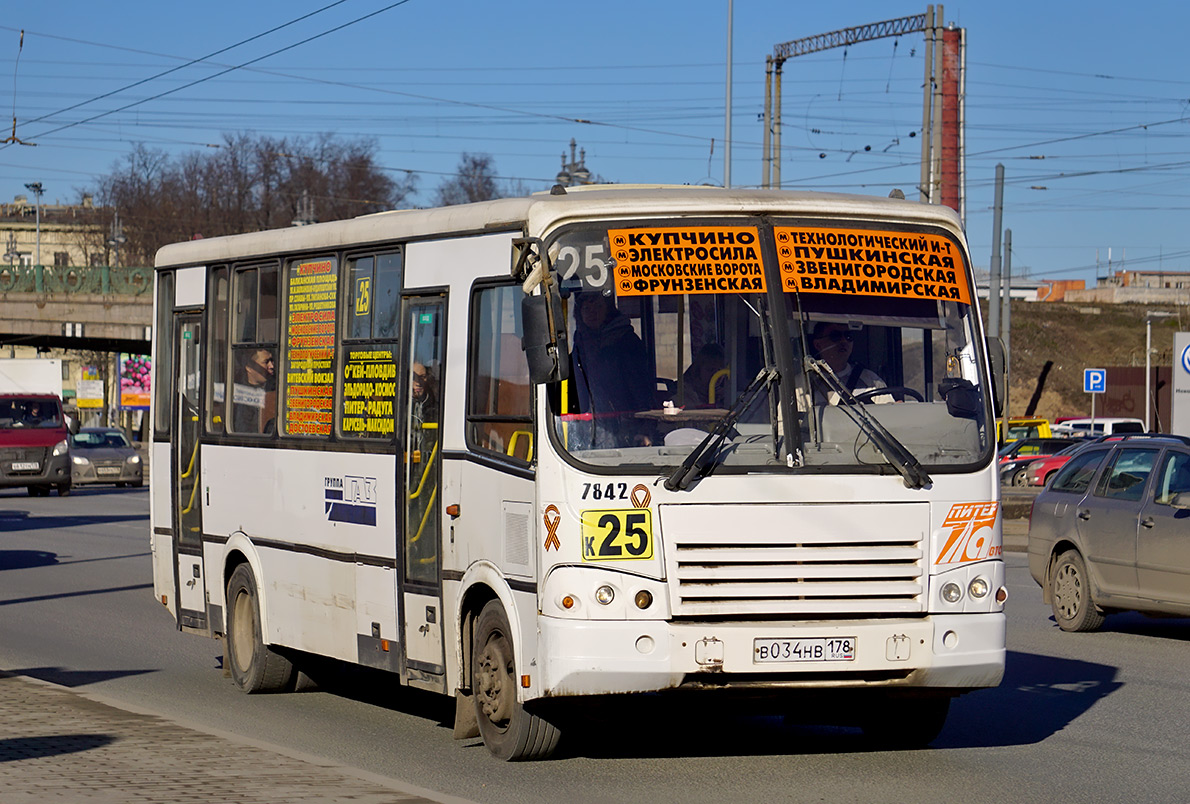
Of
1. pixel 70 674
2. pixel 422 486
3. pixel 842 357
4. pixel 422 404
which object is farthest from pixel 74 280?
pixel 842 357

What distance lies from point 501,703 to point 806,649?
159 centimetres

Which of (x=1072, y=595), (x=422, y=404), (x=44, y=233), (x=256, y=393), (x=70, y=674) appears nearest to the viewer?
(x=422, y=404)

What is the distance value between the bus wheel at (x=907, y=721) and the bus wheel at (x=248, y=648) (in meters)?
4.15

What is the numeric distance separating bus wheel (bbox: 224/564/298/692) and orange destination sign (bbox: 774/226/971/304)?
4746mm

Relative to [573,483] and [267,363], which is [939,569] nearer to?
[573,483]

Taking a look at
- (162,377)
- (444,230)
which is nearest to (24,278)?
(162,377)

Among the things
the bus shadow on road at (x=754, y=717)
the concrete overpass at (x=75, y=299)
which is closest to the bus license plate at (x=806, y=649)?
the bus shadow on road at (x=754, y=717)

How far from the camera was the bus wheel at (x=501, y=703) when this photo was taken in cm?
852

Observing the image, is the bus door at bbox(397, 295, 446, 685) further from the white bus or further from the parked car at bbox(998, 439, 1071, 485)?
the parked car at bbox(998, 439, 1071, 485)

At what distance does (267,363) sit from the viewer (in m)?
11.5

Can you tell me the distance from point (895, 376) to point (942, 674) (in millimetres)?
1409

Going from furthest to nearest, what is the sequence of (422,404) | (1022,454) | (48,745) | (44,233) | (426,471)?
(44,233), (1022,454), (422,404), (426,471), (48,745)

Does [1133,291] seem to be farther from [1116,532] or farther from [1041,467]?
[1116,532]

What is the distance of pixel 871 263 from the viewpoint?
8594 mm
